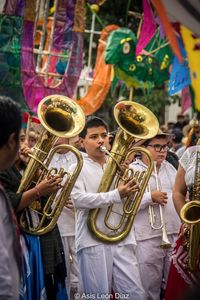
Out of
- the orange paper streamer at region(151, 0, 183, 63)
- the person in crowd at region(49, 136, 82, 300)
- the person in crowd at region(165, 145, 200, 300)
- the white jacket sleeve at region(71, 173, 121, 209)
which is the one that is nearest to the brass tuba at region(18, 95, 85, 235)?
the white jacket sleeve at region(71, 173, 121, 209)

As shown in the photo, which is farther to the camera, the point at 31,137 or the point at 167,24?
the point at 31,137

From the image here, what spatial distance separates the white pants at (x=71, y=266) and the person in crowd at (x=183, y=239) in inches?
51.4

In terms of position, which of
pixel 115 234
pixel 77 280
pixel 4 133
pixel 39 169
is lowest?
pixel 77 280

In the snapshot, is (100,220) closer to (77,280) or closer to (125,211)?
(125,211)

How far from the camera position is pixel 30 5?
9.30 m

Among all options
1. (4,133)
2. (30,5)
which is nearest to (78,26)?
(30,5)

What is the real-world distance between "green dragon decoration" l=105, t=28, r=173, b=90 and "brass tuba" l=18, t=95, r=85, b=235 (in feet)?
23.8

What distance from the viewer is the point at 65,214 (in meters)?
7.20

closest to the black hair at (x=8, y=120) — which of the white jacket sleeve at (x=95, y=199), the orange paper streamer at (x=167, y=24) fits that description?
the orange paper streamer at (x=167, y=24)

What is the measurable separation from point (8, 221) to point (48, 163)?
219 centimetres

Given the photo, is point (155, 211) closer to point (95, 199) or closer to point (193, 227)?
point (95, 199)

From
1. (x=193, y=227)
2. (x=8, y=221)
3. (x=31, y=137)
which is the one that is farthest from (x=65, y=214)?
(x=8, y=221)

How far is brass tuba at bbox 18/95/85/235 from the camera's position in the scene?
229 inches

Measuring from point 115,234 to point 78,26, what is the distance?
4.47 meters
